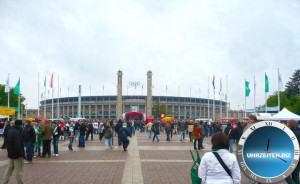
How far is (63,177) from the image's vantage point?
41.3 feet

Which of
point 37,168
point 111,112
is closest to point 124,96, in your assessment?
point 111,112

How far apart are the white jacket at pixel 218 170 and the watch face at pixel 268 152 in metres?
2.24

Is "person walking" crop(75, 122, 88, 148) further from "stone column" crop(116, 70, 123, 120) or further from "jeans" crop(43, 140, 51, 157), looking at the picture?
"stone column" crop(116, 70, 123, 120)

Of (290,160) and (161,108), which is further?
(161,108)

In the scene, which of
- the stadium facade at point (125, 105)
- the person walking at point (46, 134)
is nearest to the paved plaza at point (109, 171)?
the person walking at point (46, 134)

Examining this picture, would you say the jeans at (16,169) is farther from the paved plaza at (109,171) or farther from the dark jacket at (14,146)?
the paved plaza at (109,171)

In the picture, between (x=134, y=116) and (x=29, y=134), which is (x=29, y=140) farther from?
(x=134, y=116)

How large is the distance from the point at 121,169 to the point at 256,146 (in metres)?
7.55

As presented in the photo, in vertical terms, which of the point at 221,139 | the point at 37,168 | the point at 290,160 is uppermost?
the point at 221,139

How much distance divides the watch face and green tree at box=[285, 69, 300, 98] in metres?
94.5

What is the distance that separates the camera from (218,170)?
541cm

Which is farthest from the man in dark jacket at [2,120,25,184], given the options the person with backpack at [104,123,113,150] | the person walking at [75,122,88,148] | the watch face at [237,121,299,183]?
the person walking at [75,122,88,148]

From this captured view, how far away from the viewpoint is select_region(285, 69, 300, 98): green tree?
97.9 metres

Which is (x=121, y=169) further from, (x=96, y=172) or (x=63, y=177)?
(x=63, y=177)
